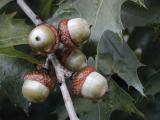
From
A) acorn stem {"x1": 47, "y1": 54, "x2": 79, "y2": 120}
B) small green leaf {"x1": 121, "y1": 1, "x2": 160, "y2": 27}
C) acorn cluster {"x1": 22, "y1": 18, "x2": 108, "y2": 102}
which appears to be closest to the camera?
acorn stem {"x1": 47, "y1": 54, "x2": 79, "y2": 120}

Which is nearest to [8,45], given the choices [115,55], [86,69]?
[86,69]

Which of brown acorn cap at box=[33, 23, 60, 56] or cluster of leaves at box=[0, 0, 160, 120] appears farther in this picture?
cluster of leaves at box=[0, 0, 160, 120]

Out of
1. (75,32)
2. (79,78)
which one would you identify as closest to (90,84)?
(79,78)

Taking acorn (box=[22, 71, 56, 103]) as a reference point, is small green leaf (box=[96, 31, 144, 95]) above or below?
below

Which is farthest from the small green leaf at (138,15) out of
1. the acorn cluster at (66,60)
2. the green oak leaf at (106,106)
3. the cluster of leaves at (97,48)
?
the acorn cluster at (66,60)

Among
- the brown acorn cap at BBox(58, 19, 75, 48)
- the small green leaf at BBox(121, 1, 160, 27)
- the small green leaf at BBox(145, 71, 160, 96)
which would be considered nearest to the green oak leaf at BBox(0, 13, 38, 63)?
the brown acorn cap at BBox(58, 19, 75, 48)

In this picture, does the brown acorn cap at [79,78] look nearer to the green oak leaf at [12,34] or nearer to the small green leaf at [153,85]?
the green oak leaf at [12,34]

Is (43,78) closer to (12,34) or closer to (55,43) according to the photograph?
(55,43)

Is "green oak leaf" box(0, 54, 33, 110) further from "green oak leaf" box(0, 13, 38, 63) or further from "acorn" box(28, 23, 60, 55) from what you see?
"acorn" box(28, 23, 60, 55)
